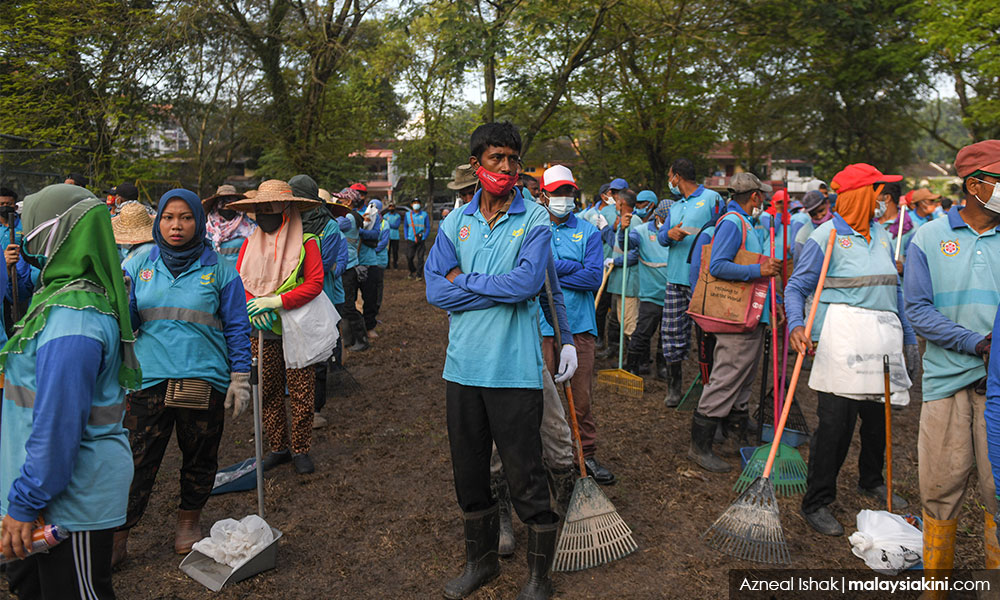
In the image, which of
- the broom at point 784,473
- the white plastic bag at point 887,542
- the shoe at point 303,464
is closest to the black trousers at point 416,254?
the shoe at point 303,464

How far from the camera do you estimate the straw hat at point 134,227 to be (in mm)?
4164

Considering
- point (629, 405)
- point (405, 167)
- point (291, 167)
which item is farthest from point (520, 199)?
point (405, 167)

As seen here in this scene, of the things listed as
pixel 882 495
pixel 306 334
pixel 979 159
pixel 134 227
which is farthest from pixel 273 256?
pixel 882 495

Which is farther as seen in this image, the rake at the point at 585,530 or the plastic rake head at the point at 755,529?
the plastic rake head at the point at 755,529

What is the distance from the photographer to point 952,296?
120 inches

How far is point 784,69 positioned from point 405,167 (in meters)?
17.0

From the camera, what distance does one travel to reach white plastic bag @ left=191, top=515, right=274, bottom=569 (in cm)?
344

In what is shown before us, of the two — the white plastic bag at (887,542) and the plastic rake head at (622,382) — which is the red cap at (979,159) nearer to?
the white plastic bag at (887,542)

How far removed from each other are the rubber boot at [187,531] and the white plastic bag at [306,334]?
130cm

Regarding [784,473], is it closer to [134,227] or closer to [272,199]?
[272,199]

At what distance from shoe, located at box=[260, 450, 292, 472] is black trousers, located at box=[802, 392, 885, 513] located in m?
3.74

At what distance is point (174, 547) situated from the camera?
3.81 m

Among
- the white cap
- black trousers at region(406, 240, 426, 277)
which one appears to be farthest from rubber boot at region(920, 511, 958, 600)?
black trousers at region(406, 240, 426, 277)

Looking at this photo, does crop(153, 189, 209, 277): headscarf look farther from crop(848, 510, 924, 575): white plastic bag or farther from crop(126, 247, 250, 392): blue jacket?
crop(848, 510, 924, 575): white plastic bag
